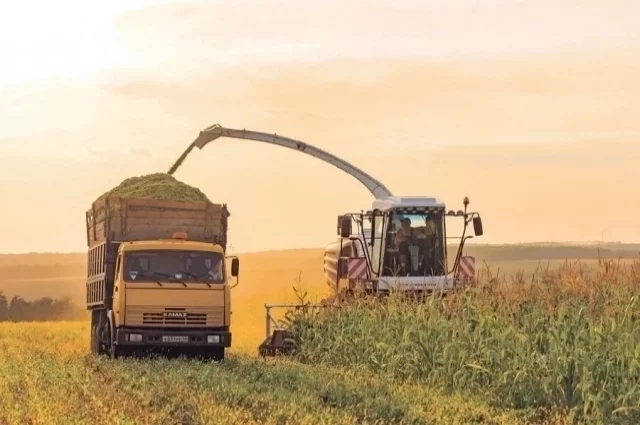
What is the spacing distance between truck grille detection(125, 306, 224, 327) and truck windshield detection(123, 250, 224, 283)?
65 cm

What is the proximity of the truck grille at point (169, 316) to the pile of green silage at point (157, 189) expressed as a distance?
418cm

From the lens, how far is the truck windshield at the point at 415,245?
24984mm

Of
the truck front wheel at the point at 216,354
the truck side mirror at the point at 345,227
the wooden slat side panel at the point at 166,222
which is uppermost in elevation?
the wooden slat side panel at the point at 166,222

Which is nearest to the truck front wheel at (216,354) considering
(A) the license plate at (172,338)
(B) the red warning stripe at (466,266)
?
(A) the license plate at (172,338)

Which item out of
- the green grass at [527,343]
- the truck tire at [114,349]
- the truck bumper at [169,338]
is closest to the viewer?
the green grass at [527,343]

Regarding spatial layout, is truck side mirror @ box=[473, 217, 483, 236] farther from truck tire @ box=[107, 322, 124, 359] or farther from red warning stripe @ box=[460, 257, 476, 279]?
truck tire @ box=[107, 322, 124, 359]

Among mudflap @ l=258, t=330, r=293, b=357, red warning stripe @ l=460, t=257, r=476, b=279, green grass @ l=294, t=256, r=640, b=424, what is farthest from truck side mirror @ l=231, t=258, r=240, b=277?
red warning stripe @ l=460, t=257, r=476, b=279

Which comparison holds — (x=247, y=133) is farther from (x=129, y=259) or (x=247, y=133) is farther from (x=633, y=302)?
(x=633, y=302)

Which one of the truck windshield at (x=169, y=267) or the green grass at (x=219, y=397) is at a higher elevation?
the truck windshield at (x=169, y=267)

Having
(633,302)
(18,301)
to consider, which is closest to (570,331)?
(633,302)

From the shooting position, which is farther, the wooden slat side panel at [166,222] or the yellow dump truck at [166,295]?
the wooden slat side panel at [166,222]

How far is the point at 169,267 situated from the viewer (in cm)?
2203

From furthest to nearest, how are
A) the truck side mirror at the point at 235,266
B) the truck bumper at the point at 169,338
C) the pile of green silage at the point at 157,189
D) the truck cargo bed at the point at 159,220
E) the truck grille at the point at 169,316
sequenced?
1. the pile of green silage at the point at 157,189
2. the truck cargo bed at the point at 159,220
3. the truck side mirror at the point at 235,266
4. the truck grille at the point at 169,316
5. the truck bumper at the point at 169,338

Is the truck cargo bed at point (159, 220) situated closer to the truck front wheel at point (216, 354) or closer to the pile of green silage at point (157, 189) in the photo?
the pile of green silage at point (157, 189)
